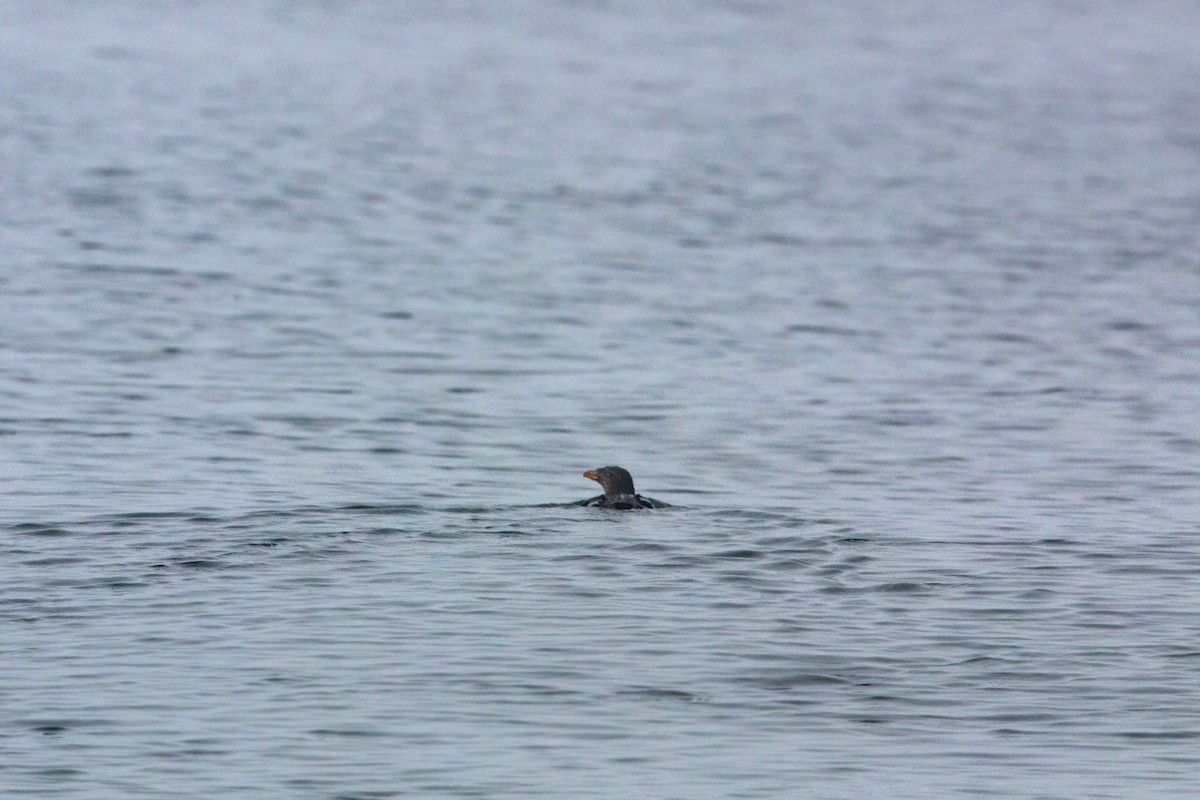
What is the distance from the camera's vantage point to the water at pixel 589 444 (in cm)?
1530

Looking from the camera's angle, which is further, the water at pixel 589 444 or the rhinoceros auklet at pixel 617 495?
the rhinoceros auklet at pixel 617 495

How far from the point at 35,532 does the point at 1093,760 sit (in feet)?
32.1

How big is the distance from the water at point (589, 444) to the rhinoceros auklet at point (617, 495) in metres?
0.32

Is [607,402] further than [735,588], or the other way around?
[607,402]

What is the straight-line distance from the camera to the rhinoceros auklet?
21.8 metres

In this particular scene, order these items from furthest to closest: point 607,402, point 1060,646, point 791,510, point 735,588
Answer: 1. point 607,402
2. point 791,510
3. point 735,588
4. point 1060,646

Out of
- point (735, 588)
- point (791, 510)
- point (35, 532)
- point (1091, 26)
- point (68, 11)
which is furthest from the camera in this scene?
point (1091, 26)

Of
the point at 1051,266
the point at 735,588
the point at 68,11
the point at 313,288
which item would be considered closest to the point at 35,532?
the point at 735,588

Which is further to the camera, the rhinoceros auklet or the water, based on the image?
the rhinoceros auklet

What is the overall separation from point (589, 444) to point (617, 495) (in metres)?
4.84

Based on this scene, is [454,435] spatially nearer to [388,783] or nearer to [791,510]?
[791,510]

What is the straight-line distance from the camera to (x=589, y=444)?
26703 mm

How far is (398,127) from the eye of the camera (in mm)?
61375

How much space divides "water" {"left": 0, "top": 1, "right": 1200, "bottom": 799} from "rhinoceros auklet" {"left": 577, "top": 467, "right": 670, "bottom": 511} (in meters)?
0.32
